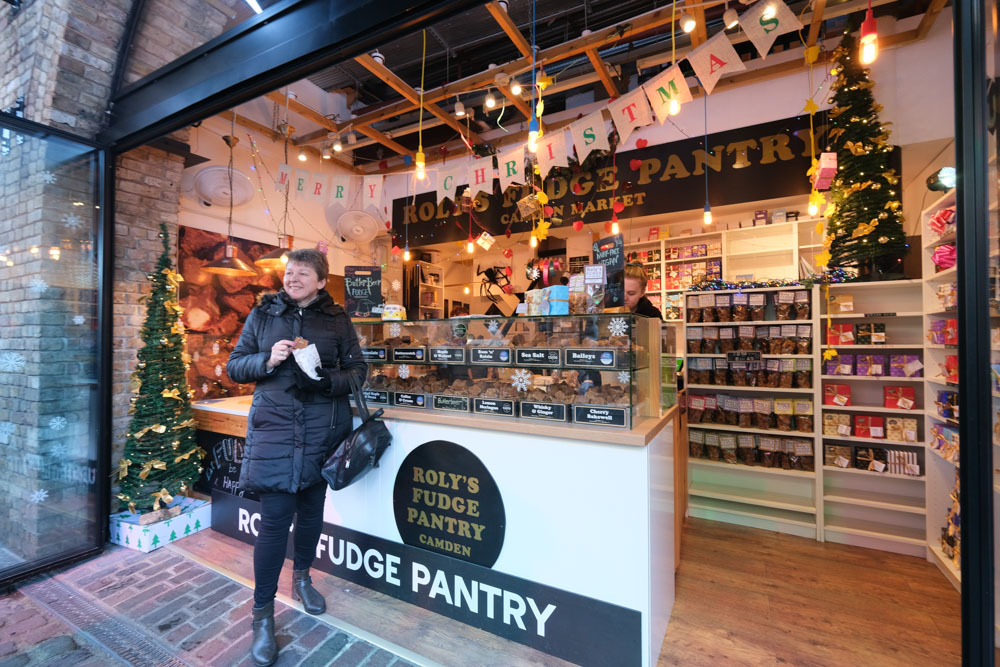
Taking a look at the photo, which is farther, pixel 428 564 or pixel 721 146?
pixel 721 146

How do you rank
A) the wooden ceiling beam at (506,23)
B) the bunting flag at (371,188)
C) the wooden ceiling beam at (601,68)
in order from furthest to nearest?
1. the bunting flag at (371,188)
2. the wooden ceiling beam at (601,68)
3. the wooden ceiling beam at (506,23)

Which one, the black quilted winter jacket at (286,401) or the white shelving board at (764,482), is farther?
the white shelving board at (764,482)

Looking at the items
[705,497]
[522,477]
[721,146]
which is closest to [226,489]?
[522,477]

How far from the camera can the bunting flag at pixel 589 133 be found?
322cm

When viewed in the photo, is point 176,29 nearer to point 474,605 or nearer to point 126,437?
point 126,437

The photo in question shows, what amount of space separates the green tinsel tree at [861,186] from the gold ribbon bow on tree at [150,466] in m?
5.53

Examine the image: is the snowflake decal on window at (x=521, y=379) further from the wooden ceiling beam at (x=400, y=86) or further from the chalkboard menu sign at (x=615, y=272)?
the wooden ceiling beam at (x=400, y=86)

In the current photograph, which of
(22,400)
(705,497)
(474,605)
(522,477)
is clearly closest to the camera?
(522,477)

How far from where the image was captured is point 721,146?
4.51 metres

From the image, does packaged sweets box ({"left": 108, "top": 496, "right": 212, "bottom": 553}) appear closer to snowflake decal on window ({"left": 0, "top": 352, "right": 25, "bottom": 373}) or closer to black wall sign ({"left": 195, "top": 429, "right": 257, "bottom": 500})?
black wall sign ({"left": 195, "top": 429, "right": 257, "bottom": 500})

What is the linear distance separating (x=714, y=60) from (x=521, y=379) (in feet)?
7.16

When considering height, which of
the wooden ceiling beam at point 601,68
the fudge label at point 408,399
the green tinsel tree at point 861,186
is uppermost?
the wooden ceiling beam at point 601,68

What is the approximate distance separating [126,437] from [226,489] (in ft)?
2.74

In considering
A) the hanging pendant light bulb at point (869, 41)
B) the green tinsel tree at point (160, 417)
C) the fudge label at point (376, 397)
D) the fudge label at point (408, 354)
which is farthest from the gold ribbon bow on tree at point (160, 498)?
the hanging pendant light bulb at point (869, 41)
